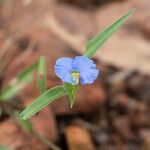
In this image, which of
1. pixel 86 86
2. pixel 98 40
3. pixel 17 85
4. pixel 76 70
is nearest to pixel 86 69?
pixel 76 70

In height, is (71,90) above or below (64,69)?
below

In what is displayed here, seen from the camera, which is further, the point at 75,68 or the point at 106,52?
the point at 106,52

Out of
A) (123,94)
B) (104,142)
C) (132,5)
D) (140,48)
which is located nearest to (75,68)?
(104,142)

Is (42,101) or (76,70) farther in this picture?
(42,101)

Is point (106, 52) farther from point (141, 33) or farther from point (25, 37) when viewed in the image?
point (25, 37)

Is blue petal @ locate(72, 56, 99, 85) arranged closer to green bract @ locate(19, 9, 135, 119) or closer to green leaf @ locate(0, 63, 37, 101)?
green bract @ locate(19, 9, 135, 119)

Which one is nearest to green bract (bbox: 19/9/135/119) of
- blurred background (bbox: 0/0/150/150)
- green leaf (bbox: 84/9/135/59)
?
green leaf (bbox: 84/9/135/59)

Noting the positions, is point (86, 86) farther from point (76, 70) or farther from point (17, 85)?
point (76, 70)
